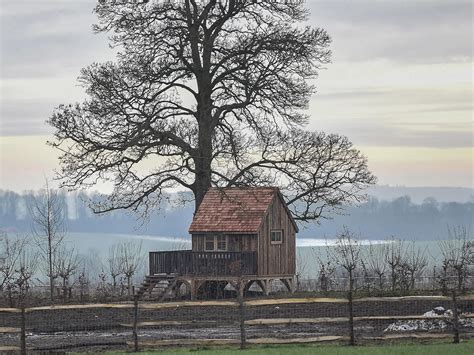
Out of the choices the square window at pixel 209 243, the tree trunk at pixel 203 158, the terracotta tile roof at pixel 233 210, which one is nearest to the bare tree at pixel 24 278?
the terracotta tile roof at pixel 233 210

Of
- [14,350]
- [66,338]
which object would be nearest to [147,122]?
[66,338]

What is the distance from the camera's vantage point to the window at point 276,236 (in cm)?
5525

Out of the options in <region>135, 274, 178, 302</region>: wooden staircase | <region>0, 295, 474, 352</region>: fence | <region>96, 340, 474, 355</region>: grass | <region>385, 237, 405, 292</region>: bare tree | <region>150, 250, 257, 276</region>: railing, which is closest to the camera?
<region>96, 340, 474, 355</region>: grass

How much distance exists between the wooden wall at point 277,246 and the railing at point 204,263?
963mm

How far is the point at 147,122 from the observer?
178 feet

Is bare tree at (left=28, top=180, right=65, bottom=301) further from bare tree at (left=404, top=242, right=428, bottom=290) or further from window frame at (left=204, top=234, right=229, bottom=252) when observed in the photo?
bare tree at (left=404, top=242, right=428, bottom=290)

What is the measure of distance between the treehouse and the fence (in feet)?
26.6

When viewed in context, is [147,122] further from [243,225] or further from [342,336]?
[342,336]

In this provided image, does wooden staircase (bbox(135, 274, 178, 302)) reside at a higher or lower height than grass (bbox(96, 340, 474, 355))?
higher

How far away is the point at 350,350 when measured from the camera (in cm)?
3012

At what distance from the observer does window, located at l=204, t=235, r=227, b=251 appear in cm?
5425

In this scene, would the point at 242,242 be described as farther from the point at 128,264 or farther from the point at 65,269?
the point at 65,269

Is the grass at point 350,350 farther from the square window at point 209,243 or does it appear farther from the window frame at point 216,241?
the square window at point 209,243

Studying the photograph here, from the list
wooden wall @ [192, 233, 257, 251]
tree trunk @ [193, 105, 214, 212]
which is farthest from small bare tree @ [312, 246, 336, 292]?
tree trunk @ [193, 105, 214, 212]
